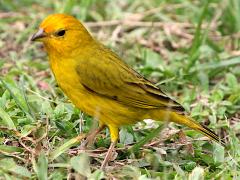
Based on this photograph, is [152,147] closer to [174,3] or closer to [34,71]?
[34,71]

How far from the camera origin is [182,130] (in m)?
5.42

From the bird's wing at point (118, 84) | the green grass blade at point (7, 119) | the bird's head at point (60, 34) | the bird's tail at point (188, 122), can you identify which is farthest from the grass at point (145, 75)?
the bird's head at point (60, 34)

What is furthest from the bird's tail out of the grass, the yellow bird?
the grass

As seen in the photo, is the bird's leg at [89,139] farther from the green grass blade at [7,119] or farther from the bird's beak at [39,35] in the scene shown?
the bird's beak at [39,35]

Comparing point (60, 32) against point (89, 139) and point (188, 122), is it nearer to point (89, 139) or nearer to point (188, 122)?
point (89, 139)

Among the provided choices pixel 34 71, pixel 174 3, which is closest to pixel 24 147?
pixel 34 71

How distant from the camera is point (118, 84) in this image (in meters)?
5.10

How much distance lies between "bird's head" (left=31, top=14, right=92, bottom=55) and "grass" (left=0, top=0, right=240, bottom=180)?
44 cm

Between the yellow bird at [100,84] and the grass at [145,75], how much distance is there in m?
0.20

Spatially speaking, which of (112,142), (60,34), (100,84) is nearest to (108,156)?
(112,142)

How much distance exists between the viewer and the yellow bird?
496 cm

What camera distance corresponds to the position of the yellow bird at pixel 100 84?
496cm

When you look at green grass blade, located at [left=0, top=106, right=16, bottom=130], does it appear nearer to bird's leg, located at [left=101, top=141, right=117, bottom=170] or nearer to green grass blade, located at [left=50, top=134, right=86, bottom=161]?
green grass blade, located at [left=50, top=134, right=86, bottom=161]

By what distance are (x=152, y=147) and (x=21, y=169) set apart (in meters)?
1.11
